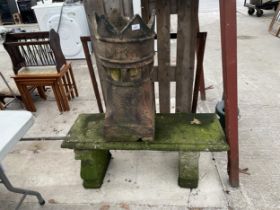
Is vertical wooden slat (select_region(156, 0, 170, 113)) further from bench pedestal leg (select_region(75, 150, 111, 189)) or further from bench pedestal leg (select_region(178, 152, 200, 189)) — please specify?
bench pedestal leg (select_region(75, 150, 111, 189))

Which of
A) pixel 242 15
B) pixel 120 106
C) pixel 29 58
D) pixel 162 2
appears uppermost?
pixel 162 2

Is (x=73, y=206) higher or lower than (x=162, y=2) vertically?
lower

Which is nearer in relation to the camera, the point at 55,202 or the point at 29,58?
the point at 55,202

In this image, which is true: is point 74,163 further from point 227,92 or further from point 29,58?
point 29,58

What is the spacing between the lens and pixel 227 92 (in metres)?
1.84

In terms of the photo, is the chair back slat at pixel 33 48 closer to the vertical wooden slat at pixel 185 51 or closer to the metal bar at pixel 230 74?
the vertical wooden slat at pixel 185 51

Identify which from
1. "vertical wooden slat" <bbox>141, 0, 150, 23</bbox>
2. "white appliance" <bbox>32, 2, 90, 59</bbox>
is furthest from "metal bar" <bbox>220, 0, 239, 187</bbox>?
"white appliance" <bbox>32, 2, 90, 59</bbox>

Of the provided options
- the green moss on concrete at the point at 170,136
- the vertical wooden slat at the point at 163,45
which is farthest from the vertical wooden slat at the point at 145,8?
the green moss on concrete at the point at 170,136

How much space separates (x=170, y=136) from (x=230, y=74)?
64 cm

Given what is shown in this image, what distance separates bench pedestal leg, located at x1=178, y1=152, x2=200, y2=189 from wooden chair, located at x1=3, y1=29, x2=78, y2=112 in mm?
1887

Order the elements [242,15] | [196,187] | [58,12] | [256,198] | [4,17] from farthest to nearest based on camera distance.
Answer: [4,17], [242,15], [58,12], [196,187], [256,198]

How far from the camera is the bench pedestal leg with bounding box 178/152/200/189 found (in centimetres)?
203

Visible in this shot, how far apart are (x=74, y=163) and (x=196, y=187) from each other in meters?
1.17

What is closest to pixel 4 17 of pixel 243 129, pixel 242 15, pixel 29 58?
pixel 29 58
